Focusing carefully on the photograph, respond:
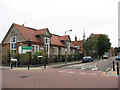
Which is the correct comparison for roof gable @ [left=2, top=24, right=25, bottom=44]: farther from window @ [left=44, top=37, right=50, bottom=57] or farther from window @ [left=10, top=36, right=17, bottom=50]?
window @ [left=44, top=37, right=50, bottom=57]

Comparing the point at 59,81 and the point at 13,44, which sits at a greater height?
the point at 13,44

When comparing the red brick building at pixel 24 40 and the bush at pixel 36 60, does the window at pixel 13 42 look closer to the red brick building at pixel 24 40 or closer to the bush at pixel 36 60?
the red brick building at pixel 24 40

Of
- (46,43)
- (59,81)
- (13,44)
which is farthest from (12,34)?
(59,81)

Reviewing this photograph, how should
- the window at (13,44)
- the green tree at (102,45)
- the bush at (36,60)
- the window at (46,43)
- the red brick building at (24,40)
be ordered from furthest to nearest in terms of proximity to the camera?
the green tree at (102,45) → the window at (46,43) → the window at (13,44) → the red brick building at (24,40) → the bush at (36,60)

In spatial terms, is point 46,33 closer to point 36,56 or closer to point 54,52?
point 54,52

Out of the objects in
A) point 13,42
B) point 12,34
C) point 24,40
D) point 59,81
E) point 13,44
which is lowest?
point 59,81

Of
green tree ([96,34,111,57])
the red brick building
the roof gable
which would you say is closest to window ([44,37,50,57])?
the red brick building

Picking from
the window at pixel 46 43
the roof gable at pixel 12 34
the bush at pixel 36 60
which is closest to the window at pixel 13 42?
the roof gable at pixel 12 34

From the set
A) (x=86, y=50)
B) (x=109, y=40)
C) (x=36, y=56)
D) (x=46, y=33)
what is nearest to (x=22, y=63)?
(x=36, y=56)

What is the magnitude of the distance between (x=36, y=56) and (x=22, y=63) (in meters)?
2.72

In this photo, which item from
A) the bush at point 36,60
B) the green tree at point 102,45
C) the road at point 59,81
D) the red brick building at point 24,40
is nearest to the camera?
the road at point 59,81

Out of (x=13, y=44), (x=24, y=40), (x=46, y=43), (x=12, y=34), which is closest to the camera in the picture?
(x=24, y=40)

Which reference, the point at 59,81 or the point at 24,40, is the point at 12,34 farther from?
the point at 59,81

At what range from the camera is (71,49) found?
4216 cm
